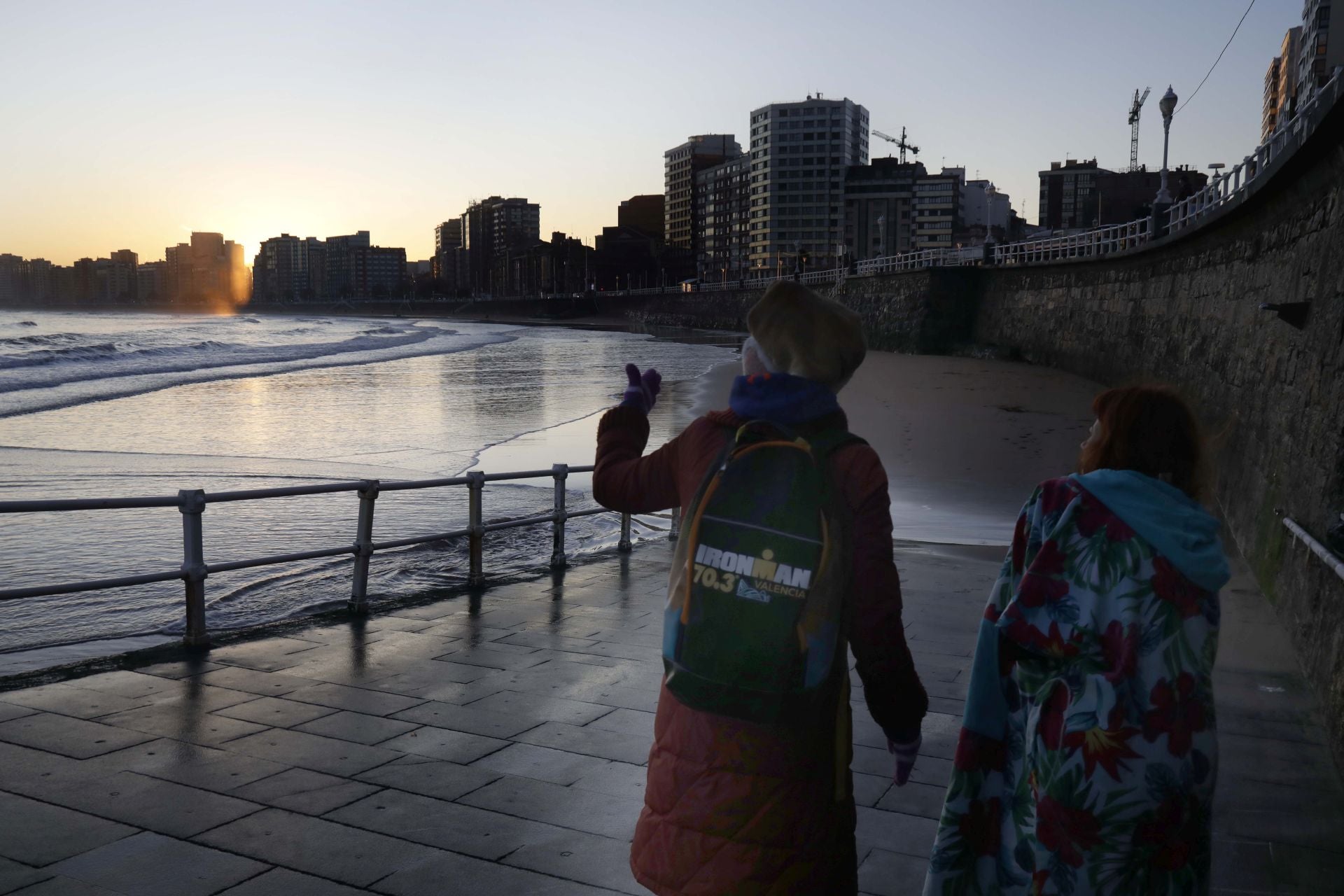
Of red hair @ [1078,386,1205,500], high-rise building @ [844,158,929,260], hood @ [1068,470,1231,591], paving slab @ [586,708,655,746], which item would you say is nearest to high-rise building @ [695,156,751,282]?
high-rise building @ [844,158,929,260]

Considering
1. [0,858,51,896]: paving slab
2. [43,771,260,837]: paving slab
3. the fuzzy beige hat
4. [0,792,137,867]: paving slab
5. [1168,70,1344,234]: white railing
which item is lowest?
[43,771,260,837]: paving slab

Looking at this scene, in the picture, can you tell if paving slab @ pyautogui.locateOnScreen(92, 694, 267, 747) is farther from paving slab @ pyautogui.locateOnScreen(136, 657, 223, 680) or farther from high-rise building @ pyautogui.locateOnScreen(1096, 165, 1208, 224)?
high-rise building @ pyautogui.locateOnScreen(1096, 165, 1208, 224)

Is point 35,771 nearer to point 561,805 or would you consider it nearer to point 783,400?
point 561,805

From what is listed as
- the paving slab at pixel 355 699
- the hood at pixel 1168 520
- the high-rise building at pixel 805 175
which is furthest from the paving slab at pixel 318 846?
the high-rise building at pixel 805 175

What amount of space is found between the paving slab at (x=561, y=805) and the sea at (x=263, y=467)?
329cm

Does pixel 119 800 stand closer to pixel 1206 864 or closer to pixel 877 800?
pixel 877 800

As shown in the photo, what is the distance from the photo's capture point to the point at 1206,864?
87.4 inches

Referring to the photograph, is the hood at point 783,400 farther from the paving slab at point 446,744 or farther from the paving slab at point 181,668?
the paving slab at point 181,668

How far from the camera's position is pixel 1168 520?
2109 millimetres

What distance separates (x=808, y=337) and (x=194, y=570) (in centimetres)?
448

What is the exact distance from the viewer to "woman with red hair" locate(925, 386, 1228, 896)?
6.93 feet

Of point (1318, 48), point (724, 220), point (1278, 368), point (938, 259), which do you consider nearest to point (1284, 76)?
point (1318, 48)

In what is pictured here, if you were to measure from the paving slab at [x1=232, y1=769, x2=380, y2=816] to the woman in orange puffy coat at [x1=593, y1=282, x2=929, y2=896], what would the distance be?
77.6 inches

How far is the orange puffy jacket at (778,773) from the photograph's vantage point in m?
1.98
